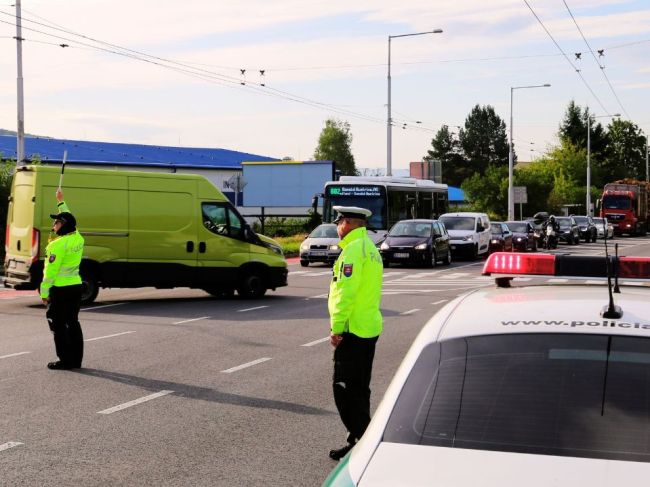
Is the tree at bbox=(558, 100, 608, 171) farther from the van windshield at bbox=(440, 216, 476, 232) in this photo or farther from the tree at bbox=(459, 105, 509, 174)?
the van windshield at bbox=(440, 216, 476, 232)

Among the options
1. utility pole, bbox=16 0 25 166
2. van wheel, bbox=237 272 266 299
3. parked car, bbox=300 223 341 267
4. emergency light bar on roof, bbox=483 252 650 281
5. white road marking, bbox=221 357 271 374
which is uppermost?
utility pole, bbox=16 0 25 166

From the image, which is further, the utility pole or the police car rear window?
the utility pole

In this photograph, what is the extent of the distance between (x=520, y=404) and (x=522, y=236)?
39218 mm

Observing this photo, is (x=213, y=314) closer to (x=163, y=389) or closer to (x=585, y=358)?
(x=163, y=389)

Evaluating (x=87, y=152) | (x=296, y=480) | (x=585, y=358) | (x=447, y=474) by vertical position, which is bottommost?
(x=296, y=480)

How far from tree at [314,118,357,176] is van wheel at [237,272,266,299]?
11460cm

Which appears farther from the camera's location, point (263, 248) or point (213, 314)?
point (263, 248)

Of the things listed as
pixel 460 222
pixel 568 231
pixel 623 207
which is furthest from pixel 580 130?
pixel 460 222

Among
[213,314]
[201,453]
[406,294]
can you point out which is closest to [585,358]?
[201,453]

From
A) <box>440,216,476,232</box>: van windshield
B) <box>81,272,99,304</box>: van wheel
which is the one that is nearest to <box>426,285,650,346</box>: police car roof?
<box>81,272,99,304</box>: van wheel

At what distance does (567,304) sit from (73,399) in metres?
6.35

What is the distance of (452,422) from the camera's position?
304 centimetres

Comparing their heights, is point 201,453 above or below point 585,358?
below

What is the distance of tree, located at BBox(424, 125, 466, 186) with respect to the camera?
145 meters
